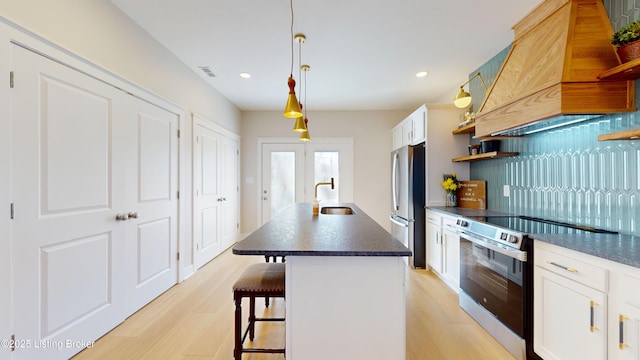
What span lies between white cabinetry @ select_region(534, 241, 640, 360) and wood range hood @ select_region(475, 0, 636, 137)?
0.96 metres

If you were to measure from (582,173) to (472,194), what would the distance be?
1339mm

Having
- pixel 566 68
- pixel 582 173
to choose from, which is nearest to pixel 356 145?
pixel 582 173

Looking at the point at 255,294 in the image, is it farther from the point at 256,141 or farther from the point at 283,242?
the point at 256,141

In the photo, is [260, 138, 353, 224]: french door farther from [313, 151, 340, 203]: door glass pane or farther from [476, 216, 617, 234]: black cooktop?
[476, 216, 617, 234]: black cooktop

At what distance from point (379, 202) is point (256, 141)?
2.78 m

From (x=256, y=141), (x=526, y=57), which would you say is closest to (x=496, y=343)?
(x=526, y=57)

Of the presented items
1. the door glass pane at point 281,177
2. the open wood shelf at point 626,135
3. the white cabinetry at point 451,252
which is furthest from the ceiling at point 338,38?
the white cabinetry at point 451,252

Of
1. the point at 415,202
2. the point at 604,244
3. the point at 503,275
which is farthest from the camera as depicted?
the point at 415,202

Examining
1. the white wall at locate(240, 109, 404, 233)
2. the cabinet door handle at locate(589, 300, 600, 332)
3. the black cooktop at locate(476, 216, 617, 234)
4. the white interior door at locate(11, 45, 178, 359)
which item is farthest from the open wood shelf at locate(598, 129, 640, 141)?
the white wall at locate(240, 109, 404, 233)

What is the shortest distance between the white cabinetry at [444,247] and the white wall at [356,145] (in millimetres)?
1814

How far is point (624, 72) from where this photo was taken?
4.98 ft

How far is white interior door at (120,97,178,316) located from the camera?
7.63ft

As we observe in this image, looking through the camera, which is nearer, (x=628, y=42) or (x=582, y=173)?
(x=628, y=42)

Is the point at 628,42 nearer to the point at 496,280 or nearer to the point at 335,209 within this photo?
the point at 496,280
